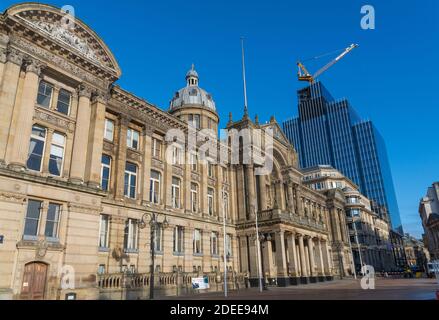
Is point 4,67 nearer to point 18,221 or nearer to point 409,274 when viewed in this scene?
point 18,221

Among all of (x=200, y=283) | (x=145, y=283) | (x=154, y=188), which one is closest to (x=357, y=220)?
(x=200, y=283)

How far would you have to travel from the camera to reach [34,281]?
1939 centimetres

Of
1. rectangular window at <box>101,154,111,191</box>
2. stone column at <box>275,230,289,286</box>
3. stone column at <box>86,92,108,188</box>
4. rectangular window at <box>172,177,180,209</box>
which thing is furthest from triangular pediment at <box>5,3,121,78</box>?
stone column at <box>275,230,289,286</box>

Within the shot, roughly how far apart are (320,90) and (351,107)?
23.2 metres

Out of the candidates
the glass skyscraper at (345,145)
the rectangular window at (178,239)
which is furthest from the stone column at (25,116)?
the glass skyscraper at (345,145)

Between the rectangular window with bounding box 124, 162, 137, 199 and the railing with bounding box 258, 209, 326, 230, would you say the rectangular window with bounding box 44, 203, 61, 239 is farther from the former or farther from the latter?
the railing with bounding box 258, 209, 326, 230

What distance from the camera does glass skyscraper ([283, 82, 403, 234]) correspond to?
163875mm

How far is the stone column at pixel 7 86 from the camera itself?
20125 millimetres

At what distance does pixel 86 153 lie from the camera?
2505 centimetres

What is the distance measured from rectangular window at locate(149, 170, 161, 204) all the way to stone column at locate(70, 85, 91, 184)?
9.33 meters

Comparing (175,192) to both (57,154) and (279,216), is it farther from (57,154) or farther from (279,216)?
(57,154)

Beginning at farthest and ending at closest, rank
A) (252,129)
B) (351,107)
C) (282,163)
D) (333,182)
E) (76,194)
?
(351,107) < (333,182) < (282,163) < (252,129) < (76,194)

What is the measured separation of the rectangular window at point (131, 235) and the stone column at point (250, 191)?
19143mm
